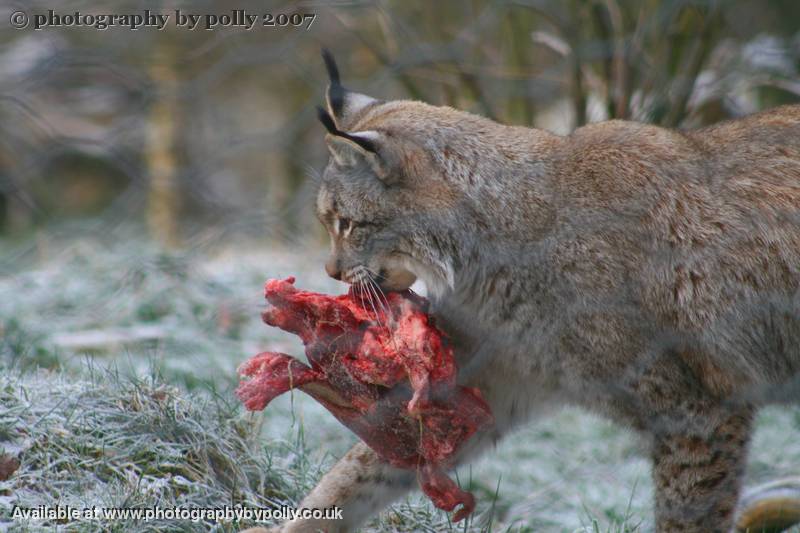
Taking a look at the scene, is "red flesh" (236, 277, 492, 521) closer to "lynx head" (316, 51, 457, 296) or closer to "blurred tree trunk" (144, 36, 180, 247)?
"lynx head" (316, 51, 457, 296)

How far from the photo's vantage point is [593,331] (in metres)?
2.21

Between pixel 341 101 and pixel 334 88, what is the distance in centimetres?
7

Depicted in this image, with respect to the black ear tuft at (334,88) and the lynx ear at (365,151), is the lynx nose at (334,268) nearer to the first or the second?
the lynx ear at (365,151)

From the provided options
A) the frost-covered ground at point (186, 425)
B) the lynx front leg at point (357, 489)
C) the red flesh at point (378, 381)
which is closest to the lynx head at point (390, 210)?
the red flesh at point (378, 381)

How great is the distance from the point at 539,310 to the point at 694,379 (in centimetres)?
37

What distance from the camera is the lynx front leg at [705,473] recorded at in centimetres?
219

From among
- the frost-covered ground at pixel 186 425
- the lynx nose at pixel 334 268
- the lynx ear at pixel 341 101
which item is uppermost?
the lynx ear at pixel 341 101

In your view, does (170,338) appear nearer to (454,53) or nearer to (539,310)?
(454,53)

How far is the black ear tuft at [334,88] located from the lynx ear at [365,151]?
250 millimetres

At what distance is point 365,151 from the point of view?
2.28m

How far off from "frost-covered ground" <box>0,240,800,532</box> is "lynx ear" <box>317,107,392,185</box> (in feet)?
2.39

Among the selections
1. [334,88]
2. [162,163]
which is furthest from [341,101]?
[162,163]

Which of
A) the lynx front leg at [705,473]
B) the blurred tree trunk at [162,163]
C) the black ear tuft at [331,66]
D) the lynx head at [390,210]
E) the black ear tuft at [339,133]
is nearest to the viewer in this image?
the black ear tuft at [339,133]

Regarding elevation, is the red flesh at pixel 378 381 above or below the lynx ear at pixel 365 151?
below
